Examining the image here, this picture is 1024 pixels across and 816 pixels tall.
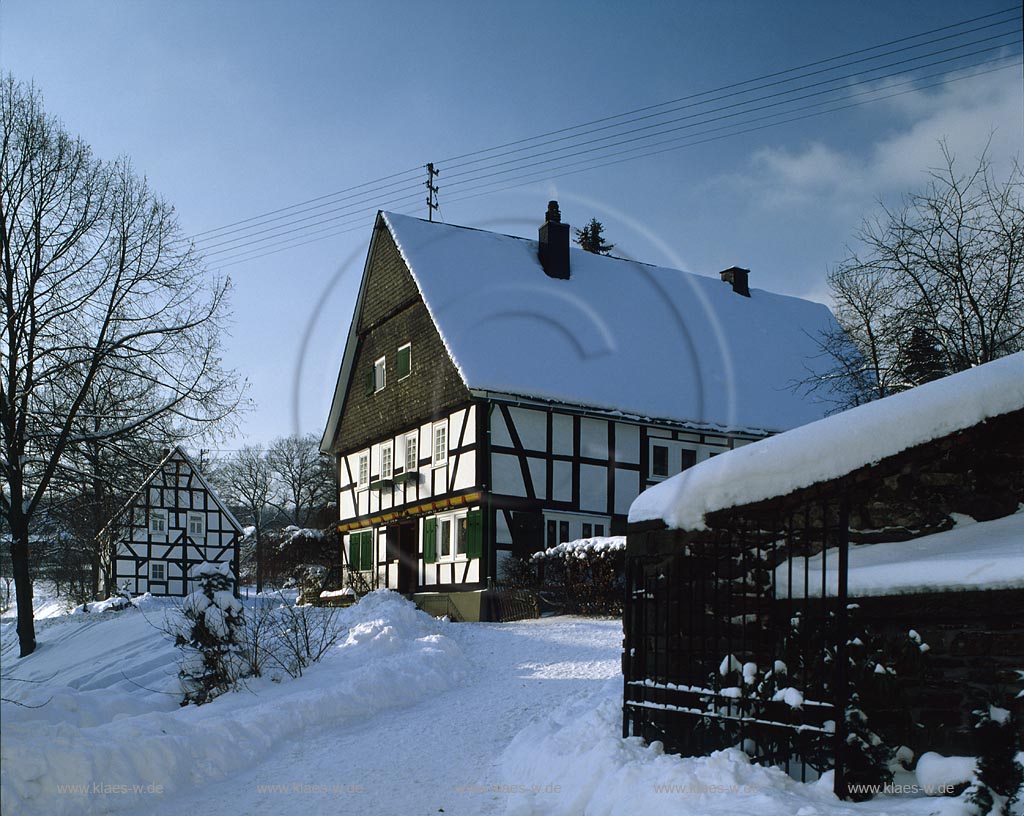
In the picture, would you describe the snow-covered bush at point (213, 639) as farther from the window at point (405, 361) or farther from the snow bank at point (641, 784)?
the window at point (405, 361)

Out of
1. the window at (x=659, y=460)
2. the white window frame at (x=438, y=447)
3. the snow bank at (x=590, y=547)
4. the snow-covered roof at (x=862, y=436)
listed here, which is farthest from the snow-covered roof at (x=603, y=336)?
the snow-covered roof at (x=862, y=436)

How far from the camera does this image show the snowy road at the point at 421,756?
686 cm

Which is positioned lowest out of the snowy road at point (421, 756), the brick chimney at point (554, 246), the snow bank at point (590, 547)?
the snowy road at point (421, 756)

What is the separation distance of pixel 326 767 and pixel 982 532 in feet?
17.5

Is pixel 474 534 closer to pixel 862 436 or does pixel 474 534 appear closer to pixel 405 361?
pixel 405 361

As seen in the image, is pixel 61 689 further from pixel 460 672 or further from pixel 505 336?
pixel 505 336

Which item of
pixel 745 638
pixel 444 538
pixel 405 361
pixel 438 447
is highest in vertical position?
pixel 405 361

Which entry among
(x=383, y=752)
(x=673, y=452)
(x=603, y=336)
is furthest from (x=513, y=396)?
(x=383, y=752)

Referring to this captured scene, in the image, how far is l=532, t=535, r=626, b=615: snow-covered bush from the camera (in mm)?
17250

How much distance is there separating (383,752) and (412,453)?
1640cm

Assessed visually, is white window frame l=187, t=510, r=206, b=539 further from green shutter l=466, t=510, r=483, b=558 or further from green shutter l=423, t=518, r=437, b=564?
green shutter l=466, t=510, r=483, b=558

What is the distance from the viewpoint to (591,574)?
58.7ft

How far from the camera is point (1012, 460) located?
6.59 metres

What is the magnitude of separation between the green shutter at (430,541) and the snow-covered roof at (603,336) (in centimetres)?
437
